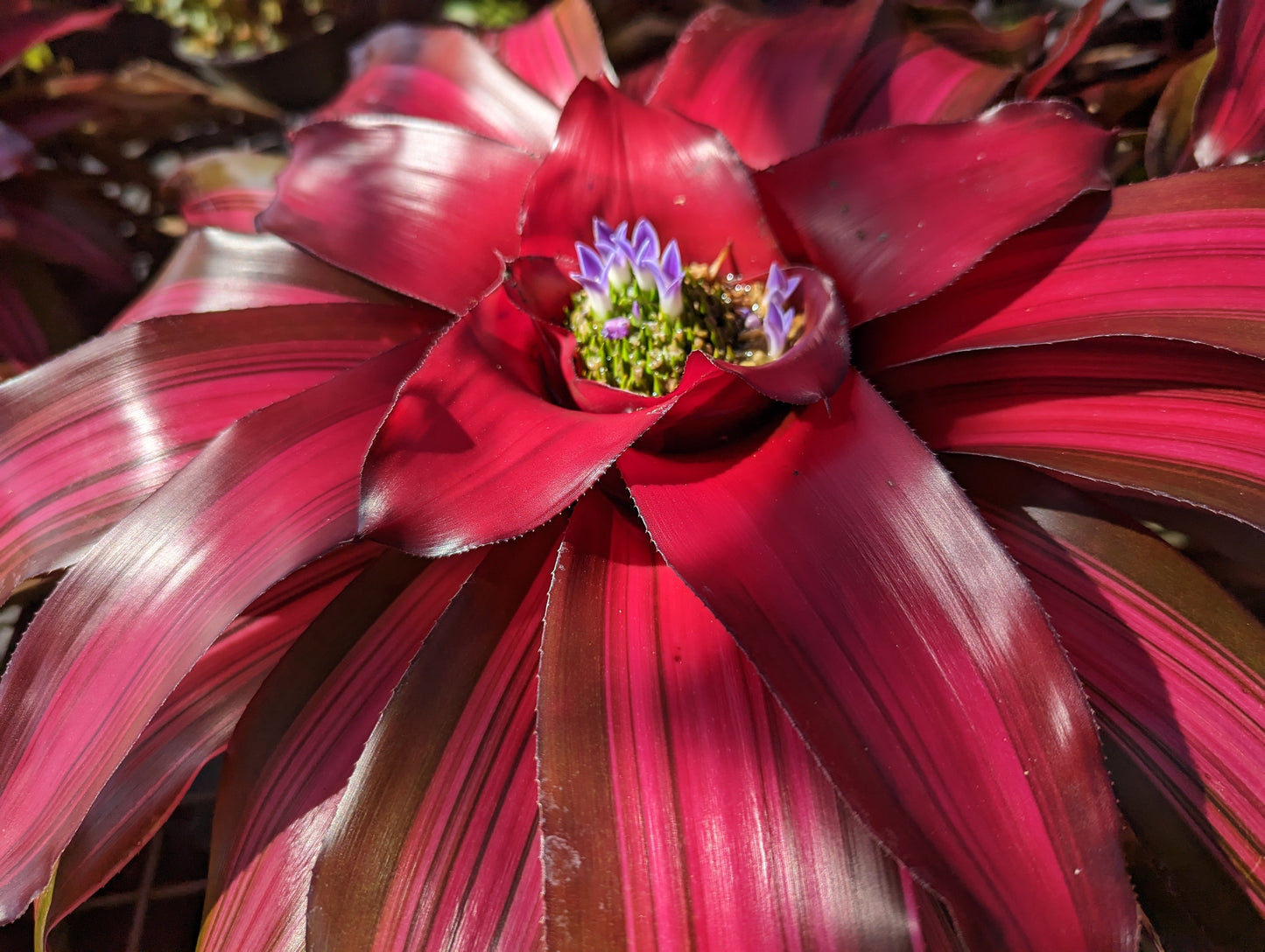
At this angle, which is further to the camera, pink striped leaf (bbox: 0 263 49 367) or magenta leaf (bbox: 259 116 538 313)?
pink striped leaf (bbox: 0 263 49 367)

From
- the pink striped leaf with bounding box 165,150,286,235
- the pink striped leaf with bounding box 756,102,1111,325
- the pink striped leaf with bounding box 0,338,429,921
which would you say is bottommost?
the pink striped leaf with bounding box 0,338,429,921

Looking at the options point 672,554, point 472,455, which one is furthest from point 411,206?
point 672,554

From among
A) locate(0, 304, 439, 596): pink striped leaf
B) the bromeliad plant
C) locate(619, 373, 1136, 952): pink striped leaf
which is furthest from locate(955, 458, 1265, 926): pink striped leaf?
locate(0, 304, 439, 596): pink striped leaf

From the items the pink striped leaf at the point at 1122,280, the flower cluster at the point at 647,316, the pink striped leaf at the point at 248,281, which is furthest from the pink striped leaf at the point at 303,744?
the pink striped leaf at the point at 1122,280

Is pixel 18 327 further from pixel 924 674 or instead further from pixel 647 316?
pixel 924 674

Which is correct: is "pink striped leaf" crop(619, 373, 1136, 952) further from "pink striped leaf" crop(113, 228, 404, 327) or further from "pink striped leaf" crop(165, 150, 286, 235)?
"pink striped leaf" crop(165, 150, 286, 235)

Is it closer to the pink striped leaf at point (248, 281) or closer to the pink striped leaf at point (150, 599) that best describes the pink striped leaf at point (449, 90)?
→ the pink striped leaf at point (248, 281)
